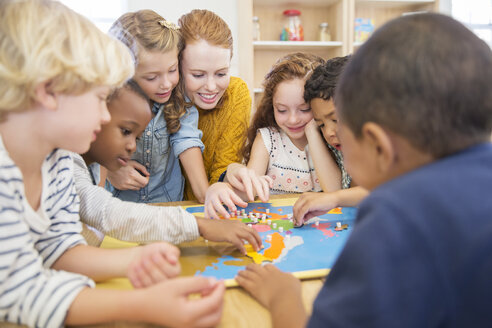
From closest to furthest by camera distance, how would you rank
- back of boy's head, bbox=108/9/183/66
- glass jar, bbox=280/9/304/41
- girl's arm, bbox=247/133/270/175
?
1. back of boy's head, bbox=108/9/183/66
2. girl's arm, bbox=247/133/270/175
3. glass jar, bbox=280/9/304/41

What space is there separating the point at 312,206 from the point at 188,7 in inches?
107

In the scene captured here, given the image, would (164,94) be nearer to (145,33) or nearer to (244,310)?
(145,33)

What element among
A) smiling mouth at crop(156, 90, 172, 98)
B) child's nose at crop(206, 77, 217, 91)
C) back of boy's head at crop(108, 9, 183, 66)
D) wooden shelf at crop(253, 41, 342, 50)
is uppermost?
wooden shelf at crop(253, 41, 342, 50)

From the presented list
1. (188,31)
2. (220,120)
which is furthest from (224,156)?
(188,31)

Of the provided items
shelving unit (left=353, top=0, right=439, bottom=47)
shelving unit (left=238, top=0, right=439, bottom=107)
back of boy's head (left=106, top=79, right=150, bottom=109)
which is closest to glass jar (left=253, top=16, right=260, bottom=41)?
shelving unit (left=238, top=0, right=439, bottom=107)

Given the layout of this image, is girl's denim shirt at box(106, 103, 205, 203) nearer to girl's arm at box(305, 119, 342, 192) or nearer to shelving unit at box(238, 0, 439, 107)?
girl's arm at box(305, 119, 342, 192)

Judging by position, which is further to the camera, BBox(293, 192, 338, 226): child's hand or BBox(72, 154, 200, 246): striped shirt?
BBox(293, 192, 338, 226): child's hand

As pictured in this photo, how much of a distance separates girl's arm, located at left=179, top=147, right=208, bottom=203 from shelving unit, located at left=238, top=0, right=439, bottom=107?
186 cm

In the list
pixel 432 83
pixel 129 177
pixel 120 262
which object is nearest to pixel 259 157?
pixel 129 177

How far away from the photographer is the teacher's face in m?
1.33

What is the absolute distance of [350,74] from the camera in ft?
1.51

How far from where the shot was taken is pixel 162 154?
1373mm

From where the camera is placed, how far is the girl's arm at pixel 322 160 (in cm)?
140

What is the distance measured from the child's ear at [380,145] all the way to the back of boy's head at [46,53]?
1.37 ft
